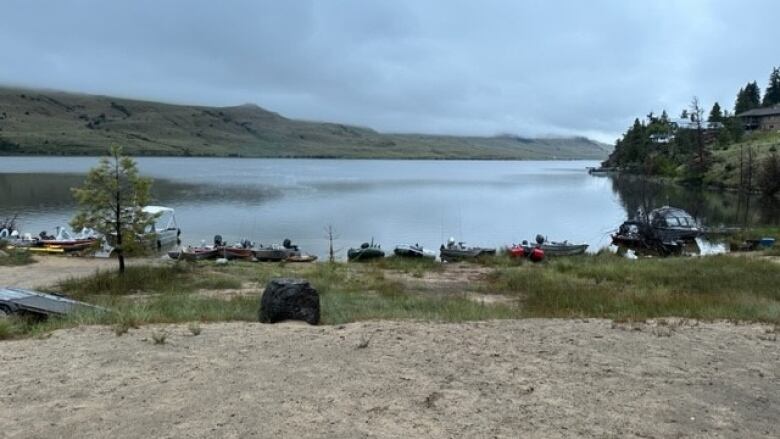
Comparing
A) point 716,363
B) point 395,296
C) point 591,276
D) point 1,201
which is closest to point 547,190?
point 1,201

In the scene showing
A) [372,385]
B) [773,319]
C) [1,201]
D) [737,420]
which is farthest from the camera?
[1,201]

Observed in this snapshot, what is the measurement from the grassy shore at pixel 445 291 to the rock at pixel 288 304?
1.46 ft

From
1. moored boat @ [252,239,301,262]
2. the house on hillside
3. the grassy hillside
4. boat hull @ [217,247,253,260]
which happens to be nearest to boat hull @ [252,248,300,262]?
moored boat @ [252,239,301,262]

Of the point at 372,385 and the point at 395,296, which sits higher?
the point at 372,385

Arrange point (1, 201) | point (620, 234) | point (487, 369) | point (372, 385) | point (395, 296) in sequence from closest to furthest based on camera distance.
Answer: point (372, 385), point (487, 369), point (395, 296), point (620, 234), point (1, 201)

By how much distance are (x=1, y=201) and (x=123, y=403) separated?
65.0 metres

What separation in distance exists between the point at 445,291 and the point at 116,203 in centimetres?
1190

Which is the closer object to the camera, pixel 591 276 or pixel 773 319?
pixel 773 319

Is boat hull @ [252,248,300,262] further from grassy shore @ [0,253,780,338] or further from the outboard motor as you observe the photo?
the outboard motor

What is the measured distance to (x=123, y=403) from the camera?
6.87m

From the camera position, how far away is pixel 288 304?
11.7m

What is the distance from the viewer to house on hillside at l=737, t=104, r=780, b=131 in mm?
128875

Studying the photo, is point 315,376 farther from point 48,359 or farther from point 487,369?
point 48,359

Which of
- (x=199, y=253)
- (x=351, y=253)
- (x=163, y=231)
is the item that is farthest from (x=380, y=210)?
(x=199, y=253)
